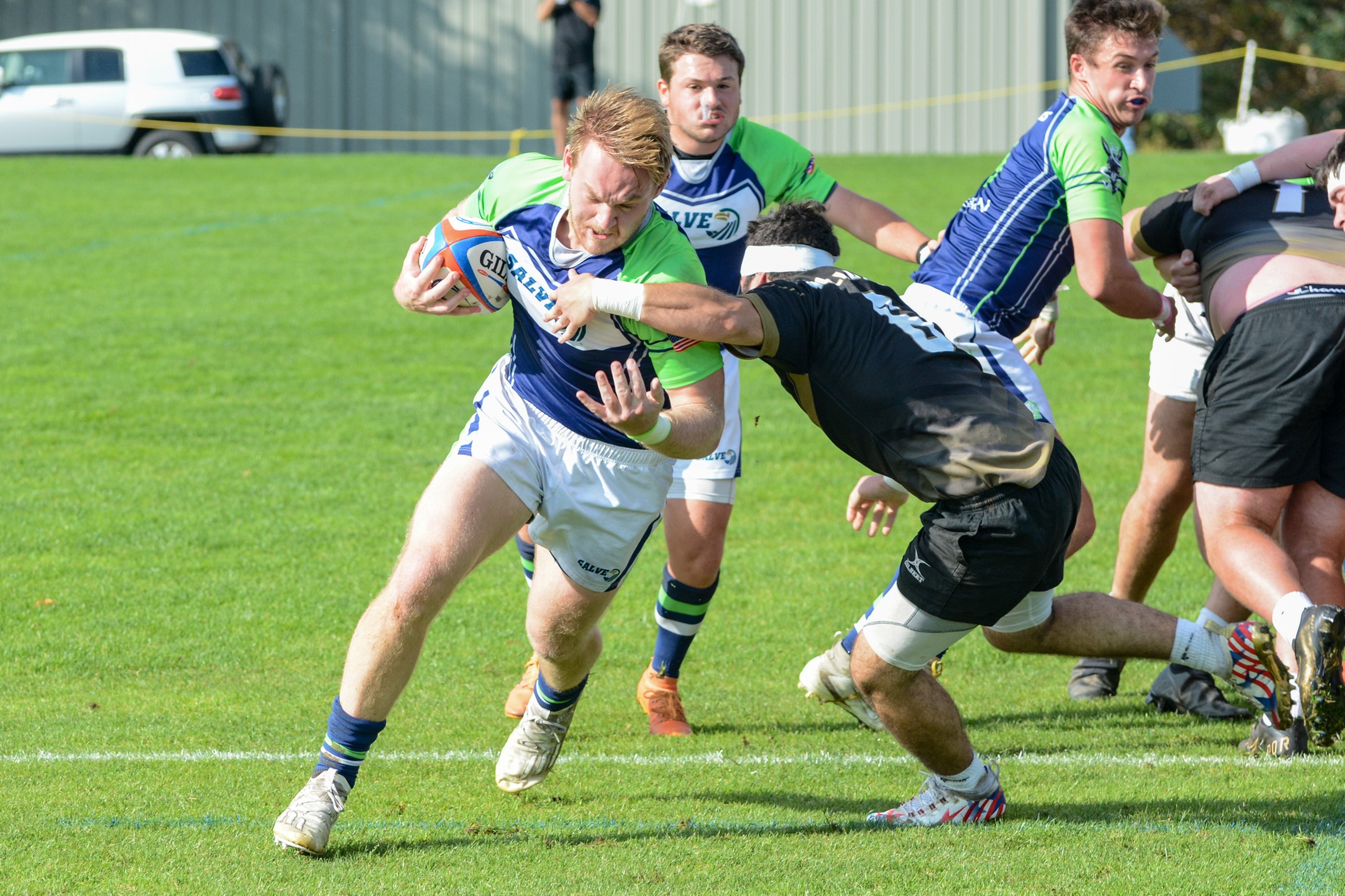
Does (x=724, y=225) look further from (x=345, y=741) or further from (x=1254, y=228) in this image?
(x=345, y=741)

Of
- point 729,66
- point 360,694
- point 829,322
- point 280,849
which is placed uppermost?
point 729,66

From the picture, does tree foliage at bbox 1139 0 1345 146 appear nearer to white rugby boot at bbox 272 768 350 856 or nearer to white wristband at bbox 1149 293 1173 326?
white wristband at bbox 1149 293 1173 326

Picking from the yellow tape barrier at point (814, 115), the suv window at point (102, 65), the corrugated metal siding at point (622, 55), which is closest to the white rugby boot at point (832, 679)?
the suv window at point (102, 65)

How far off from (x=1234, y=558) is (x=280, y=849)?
2968 mm

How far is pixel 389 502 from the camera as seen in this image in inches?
338

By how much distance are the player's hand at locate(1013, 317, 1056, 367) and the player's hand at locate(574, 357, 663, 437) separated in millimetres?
2369

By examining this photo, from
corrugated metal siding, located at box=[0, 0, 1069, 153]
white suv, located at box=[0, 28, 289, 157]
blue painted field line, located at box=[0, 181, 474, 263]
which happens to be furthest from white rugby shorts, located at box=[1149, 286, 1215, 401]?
corrugated metal siding, located at box=[0, 0, 1069, 153]

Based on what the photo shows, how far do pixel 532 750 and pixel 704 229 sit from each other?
2.01 m

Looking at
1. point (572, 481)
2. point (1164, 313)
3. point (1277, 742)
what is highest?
point (1164, 313)

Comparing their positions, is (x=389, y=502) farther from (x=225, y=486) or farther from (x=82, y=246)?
(x=82, y=246)

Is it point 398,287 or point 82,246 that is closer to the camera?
point 398,287

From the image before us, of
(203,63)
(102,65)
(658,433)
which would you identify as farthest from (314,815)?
(102,65)

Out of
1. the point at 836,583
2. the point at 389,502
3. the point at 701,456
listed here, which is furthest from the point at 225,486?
the point at 701,456

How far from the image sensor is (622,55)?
1105 inches
